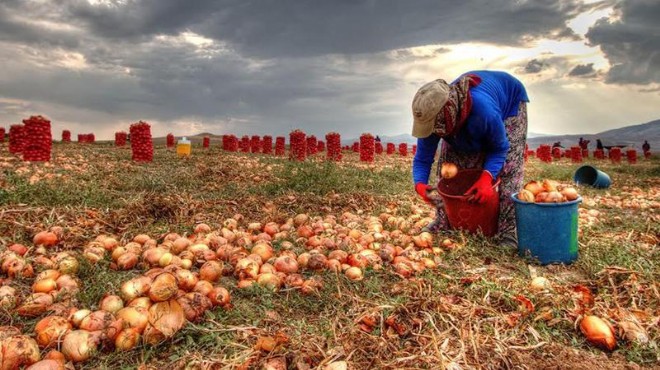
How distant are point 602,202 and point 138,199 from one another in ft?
29.5

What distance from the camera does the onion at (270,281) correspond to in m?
3.74

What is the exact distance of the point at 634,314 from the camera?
3.27 meters

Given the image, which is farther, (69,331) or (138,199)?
(138,199)

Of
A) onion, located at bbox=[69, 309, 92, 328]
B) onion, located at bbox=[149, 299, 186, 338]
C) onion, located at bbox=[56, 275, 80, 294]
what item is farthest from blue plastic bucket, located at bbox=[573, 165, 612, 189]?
onion, located at bbox=[69, 309, 92, 328]

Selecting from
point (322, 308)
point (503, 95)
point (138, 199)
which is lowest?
point (322, 308)

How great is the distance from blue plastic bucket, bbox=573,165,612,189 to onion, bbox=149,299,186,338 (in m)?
12.8

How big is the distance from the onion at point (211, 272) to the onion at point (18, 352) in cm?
137

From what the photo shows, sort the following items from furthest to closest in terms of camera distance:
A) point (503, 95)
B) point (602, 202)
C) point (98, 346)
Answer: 1. point (602, 202)
2. point (503, 95)
3. point (98, 346)

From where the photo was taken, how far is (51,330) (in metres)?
2.73

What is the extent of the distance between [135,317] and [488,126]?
369 cm

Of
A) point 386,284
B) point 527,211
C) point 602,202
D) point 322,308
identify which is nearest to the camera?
point 322,308

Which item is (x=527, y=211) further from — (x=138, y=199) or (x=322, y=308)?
(x=138, y=199)

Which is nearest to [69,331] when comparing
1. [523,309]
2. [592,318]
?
[523,309]

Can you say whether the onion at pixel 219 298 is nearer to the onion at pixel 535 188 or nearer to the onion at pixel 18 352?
the onion at pixel 18 352
